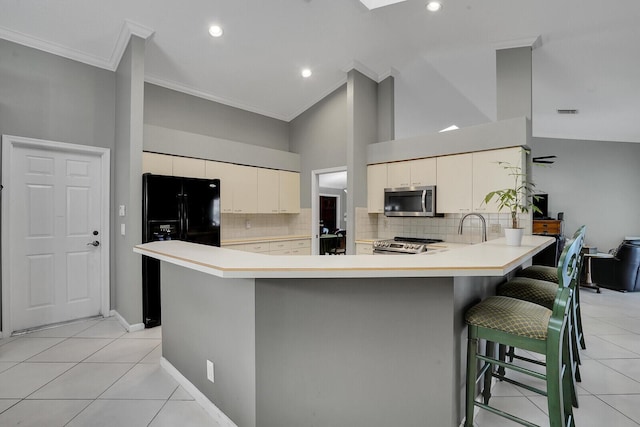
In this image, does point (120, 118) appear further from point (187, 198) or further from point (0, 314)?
point (0, 314)

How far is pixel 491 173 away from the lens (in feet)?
12.4

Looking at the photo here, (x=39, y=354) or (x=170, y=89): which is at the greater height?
(x=170, y=89)

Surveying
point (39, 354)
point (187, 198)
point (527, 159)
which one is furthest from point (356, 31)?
point (39, 354)

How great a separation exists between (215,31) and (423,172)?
3.12 meters

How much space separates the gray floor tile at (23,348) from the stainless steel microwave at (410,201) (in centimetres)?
413

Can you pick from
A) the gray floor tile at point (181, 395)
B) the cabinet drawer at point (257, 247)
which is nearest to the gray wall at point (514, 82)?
the cabinet drawer at point (257, 247)

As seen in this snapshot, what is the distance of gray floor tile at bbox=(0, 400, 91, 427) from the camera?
1854 millimetres

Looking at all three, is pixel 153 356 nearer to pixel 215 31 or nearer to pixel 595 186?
pixel 215 31

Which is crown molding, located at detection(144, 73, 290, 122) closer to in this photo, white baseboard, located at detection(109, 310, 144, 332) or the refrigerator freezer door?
the refrigerator freezer door

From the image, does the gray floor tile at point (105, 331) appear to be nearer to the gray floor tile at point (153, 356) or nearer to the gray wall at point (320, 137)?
the gray floor tile at point (153, 356)

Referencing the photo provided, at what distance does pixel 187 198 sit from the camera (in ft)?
12.0

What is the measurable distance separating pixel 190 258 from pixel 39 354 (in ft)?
7.68

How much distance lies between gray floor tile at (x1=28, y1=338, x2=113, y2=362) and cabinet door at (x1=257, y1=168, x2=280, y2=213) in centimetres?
271

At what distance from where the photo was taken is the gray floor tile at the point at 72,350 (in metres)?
2.68
